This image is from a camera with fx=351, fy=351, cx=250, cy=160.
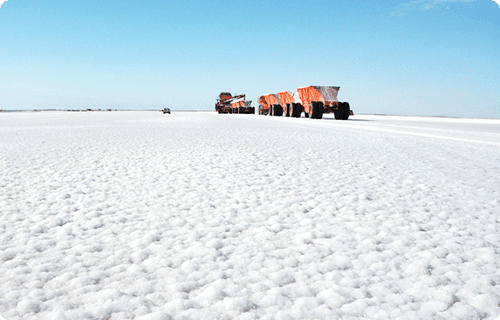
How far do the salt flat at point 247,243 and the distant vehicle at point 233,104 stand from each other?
3860cm

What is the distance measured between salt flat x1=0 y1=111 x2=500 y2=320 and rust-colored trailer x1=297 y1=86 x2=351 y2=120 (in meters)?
20.0

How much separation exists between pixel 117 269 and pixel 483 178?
15.3 ft

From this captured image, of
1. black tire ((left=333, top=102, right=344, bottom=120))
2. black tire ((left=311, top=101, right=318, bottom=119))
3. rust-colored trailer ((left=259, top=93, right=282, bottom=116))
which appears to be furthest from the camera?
rust-colored trailer ((left=259, top=93, right=282, bottom=116))

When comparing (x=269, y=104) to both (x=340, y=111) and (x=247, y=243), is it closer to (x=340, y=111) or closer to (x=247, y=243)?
(x=340, y=111)

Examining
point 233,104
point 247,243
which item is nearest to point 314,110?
point 233,104

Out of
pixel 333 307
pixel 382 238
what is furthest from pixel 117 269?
pixel 382 238

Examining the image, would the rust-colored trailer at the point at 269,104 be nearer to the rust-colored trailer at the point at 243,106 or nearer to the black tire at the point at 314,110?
the rust-colored trailer at the point at 243,106

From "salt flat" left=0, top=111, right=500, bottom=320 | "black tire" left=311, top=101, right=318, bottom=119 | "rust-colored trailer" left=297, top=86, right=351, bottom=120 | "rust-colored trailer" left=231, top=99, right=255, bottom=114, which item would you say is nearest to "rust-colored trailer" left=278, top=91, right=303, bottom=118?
"rust-colored trailer" left=297, top=86, right=351, bottom=120

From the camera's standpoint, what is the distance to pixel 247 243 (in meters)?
2.50

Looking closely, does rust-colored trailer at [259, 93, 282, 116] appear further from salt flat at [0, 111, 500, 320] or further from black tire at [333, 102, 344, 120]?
salt flat at [0, 111, 500, 320]

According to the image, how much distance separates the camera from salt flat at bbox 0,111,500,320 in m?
1.78

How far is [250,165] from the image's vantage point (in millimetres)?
5371

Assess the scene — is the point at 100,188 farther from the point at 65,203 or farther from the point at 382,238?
the point at 382,238

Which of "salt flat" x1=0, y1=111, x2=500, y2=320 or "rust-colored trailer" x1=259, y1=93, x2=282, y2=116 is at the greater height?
"rust-colored trailer" x1=259, y1=93, x2=282, y2=116
